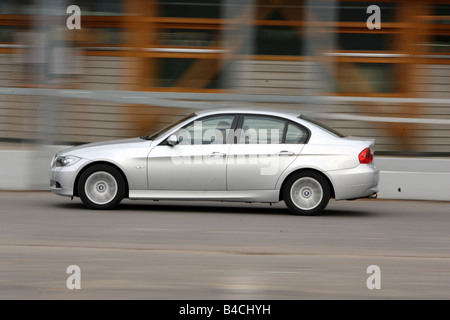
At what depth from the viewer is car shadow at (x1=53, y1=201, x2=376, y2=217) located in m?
11.9

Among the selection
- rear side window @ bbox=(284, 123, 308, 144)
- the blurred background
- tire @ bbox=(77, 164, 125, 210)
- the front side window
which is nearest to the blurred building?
the blurred background

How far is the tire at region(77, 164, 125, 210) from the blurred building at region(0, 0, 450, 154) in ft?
11.2

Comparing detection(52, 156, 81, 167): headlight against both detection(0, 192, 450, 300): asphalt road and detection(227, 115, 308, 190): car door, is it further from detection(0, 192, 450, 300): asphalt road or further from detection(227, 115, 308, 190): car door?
detection(227, 115, 308, 190): car door

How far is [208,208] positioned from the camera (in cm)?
1233

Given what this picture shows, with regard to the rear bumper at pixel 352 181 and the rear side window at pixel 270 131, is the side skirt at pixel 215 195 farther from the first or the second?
the rear bumper at pixel 352 181

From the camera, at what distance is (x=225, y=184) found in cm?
1130

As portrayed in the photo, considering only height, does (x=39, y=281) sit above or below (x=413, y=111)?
below

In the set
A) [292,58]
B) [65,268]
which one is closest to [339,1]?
[292,58]

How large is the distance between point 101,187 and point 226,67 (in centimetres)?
455

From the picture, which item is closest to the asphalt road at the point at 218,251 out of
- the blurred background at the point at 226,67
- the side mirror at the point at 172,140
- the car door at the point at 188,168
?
the car door at the point at 188,168

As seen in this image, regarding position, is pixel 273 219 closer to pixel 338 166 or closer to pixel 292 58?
pixel 338 166

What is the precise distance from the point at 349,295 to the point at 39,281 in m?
2.59

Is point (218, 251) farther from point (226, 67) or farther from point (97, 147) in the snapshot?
point (226, 67)

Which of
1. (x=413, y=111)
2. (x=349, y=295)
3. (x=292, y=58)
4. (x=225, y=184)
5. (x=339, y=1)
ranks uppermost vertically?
(x=339, y=1)
